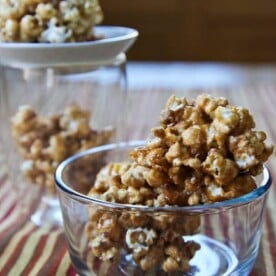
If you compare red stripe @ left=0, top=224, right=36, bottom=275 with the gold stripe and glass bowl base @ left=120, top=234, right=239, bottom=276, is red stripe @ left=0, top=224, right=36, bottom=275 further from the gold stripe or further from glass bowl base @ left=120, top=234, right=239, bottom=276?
the gold stripe

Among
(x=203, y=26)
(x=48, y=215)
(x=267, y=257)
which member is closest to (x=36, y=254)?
(x=48, y=215)

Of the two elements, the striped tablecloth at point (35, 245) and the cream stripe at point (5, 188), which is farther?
the cream stripe at point (5, 188)

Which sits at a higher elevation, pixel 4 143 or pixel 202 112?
pixel 202 112

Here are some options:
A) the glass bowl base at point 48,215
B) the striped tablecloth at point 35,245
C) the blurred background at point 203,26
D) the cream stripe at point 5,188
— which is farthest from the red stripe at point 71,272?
the blurred background at point 203,26

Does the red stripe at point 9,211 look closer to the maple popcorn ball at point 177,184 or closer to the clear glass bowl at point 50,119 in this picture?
the clear glass bowl at point 50,119

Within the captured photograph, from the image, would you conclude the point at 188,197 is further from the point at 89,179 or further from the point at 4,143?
the point at 4,143

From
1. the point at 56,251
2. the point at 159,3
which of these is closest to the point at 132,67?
the point at 159,3
